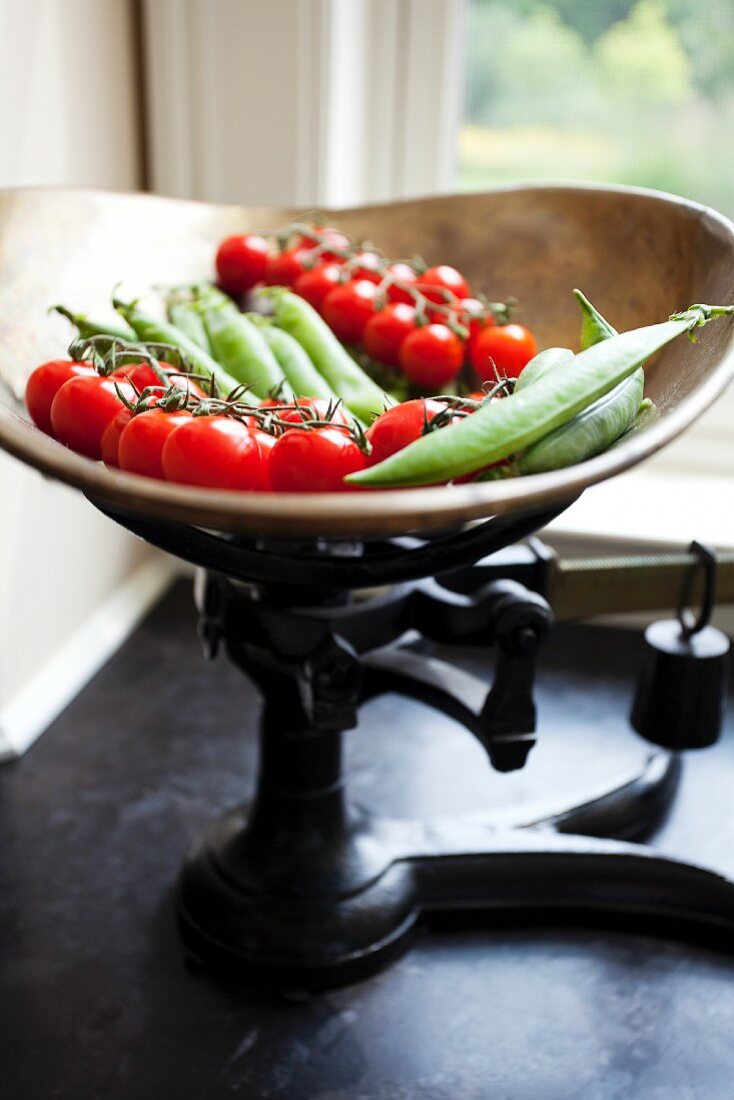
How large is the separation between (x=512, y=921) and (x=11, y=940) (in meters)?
0.45

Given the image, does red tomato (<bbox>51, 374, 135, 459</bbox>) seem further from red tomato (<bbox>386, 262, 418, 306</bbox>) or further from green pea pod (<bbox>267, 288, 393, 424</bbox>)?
red tomato (<bbox>386, 262, 418, 306</bbox>)

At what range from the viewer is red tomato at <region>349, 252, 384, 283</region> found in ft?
3.35

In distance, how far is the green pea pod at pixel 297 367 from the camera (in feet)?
2.95

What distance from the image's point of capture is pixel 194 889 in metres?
0.99

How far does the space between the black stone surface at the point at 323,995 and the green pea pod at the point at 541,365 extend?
0.55 meters

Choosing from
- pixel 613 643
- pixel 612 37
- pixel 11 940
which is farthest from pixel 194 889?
pixel 612 37

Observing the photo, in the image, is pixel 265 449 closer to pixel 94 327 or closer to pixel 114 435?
pixel 114 435

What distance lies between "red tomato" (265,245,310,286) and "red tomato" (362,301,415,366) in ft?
0.37

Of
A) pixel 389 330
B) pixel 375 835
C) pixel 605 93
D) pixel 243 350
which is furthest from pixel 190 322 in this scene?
pixel 605 93

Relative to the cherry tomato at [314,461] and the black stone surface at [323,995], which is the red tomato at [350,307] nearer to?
the cherry tomato at [314,461]

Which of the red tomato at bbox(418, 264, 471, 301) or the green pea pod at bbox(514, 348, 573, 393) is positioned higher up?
the green pea pod at bbox(514, 348, 573, 393)

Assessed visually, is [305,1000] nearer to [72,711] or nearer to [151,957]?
[151,957]

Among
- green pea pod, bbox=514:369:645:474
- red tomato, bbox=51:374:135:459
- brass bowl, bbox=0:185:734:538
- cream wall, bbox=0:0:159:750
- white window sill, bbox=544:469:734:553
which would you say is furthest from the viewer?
white window sill, bbox=544:469:734:553

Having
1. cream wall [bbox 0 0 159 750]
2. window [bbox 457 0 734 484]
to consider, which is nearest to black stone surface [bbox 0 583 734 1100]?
cream wall [bbox 0 0 159 750]
